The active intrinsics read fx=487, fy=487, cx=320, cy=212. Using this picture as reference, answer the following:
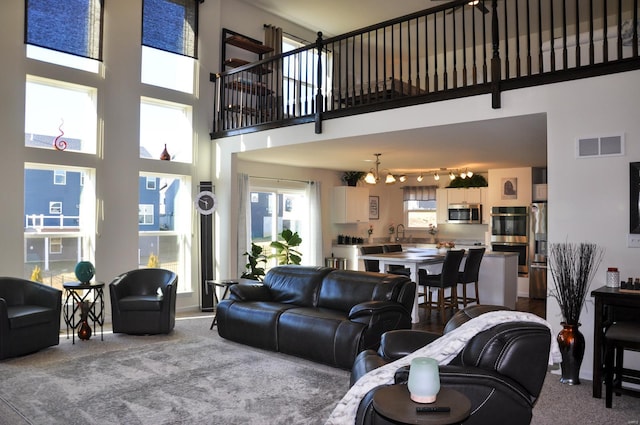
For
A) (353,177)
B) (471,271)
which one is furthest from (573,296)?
(353,177)

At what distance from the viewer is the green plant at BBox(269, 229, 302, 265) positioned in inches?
347

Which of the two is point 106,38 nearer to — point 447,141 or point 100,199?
point 100,199

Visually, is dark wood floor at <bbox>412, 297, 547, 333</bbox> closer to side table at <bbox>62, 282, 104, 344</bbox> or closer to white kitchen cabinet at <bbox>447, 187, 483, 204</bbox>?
white kitchen cabinet at <bbox>447, 187, 483, 204</bbox>

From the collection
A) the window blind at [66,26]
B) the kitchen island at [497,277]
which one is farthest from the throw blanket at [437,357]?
the window blind at [66,26]

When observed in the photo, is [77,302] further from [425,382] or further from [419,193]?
[419,193]

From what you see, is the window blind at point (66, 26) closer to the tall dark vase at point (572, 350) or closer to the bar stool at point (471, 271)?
the bar stool at point (471, 271)

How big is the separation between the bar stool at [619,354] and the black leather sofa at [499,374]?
1.59 meters

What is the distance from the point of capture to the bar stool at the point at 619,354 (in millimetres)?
3469

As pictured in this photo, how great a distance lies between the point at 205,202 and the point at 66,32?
2.89 meters

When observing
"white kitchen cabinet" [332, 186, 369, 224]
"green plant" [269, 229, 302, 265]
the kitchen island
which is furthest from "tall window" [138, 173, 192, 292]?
"white kitchen cabinet" [332, 186, 369, 224]

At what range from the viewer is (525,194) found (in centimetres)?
884

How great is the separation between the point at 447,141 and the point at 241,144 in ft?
10.1

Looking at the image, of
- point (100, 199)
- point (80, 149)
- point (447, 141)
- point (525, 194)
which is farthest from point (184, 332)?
point (525, 194)

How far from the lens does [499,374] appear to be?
2.26m
